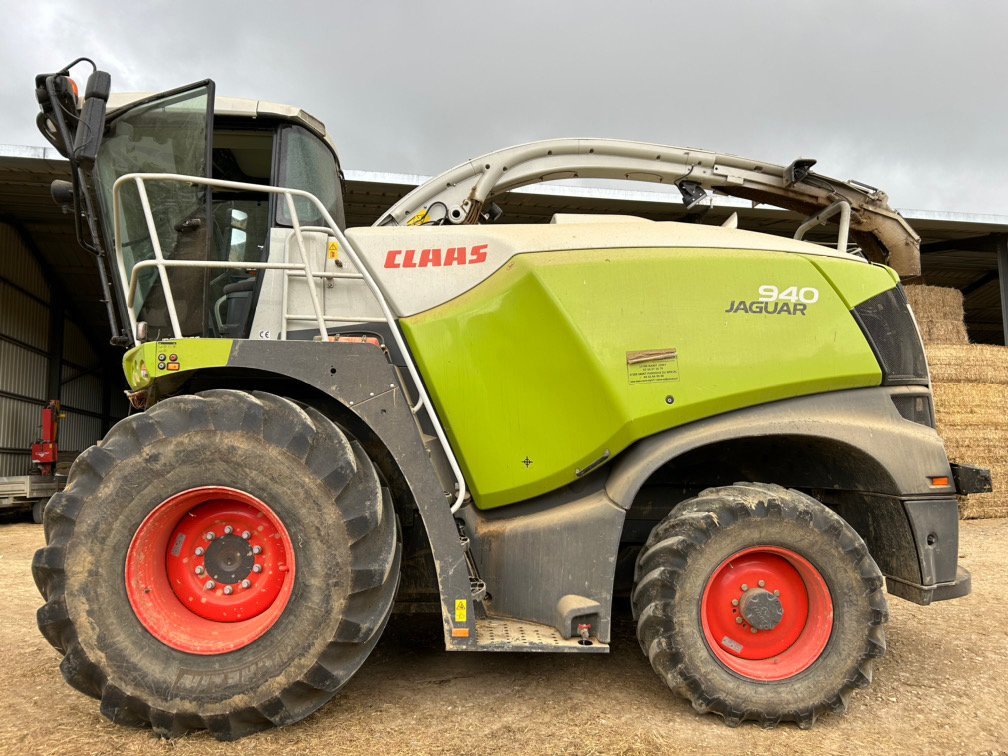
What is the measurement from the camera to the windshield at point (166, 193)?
335 cm

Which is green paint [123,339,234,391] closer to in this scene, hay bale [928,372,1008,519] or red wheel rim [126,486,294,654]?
red wheel rim [126,486,294,654]

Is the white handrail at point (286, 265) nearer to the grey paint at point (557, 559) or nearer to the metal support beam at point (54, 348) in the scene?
the grey paint at point (557, 559)

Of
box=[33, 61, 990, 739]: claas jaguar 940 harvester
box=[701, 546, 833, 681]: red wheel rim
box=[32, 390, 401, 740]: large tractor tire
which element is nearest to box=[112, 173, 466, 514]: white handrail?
box=[33, 61, 990, 739]: claas jaguar 940 harvester

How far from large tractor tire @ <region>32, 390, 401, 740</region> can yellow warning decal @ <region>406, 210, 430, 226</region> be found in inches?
73.9

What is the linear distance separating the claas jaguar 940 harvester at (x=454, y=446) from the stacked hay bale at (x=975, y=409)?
27.5 ft

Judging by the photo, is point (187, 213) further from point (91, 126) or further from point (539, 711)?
point (539, 711)

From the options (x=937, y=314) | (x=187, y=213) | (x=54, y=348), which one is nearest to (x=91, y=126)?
(x=187, y=213)

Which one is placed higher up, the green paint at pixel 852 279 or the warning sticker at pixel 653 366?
the green paint at pixel 852 279

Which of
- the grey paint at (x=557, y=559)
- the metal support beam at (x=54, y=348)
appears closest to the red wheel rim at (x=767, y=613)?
the grey paint at (x=557, y=559)

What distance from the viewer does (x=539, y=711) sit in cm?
307

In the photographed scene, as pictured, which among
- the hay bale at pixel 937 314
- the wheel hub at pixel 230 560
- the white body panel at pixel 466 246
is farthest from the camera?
the hay bale at pixel 937 314

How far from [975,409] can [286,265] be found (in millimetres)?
11283

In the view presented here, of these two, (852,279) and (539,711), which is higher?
(852,279)

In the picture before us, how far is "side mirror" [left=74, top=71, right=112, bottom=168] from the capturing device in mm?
3037
